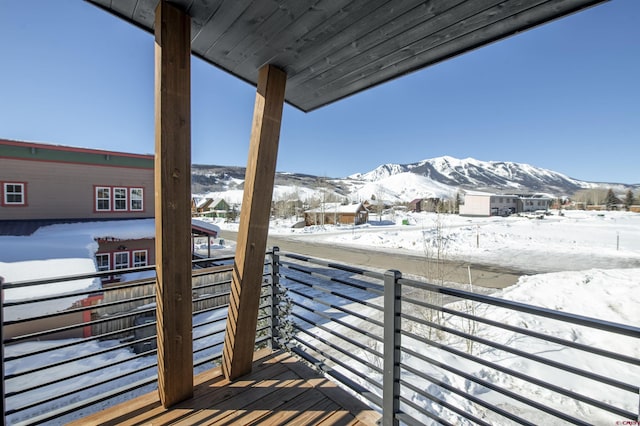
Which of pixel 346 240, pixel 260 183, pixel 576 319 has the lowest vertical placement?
pixel 346 240

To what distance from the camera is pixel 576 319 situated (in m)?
1.12

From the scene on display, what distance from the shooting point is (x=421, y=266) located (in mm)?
11297

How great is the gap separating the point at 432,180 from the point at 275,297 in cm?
15268

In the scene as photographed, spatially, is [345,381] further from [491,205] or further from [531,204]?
[531,204]

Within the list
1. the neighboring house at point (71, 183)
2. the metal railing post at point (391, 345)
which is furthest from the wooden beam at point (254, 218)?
the neighboring house at point (71, 183)

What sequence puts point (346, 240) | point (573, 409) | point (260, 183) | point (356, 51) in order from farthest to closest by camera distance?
point (346, 240) → point (573, 409) → point (260, 183) → point (356, 51)

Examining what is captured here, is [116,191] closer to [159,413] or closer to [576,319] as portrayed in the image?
[159,413]

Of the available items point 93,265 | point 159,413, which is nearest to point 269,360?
point 159,413

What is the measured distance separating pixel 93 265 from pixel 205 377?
711cm

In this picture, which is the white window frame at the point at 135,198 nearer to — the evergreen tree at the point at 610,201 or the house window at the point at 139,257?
the house window at the point at 139,257

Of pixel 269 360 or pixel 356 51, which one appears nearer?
pixel 356 51

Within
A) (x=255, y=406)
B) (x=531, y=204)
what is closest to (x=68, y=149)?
(x=255, y=406)

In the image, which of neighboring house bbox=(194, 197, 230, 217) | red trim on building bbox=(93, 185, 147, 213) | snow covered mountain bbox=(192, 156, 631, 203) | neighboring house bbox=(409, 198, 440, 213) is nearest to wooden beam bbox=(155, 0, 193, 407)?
red trim on building bbox=(93, 185, 147, 213)

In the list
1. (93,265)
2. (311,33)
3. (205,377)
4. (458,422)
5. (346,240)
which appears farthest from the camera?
(346,240)
